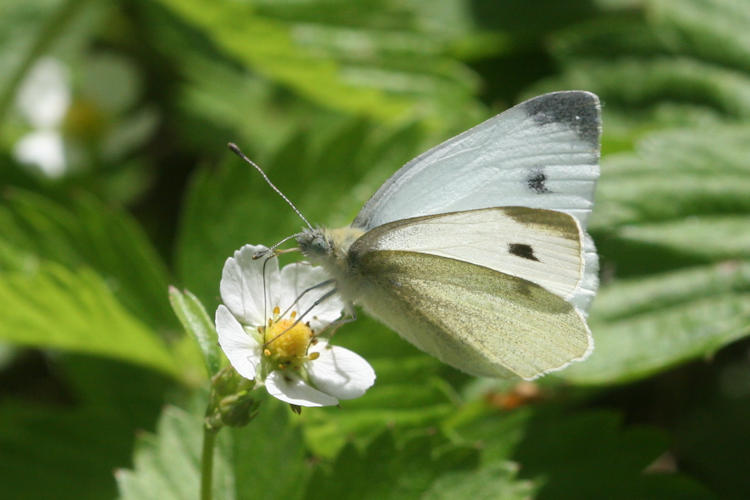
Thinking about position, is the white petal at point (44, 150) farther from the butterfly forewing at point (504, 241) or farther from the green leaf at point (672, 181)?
the green leaf at point (672, 181)

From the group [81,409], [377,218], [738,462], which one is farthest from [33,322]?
[738,462]

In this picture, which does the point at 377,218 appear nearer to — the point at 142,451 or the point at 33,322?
the point at 142,451

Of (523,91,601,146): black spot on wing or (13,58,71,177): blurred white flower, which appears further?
(13,58,71,177): blurred white flower

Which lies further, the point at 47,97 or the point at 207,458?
the point at 47,97

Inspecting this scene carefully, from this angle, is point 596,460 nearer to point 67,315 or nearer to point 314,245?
point 314,245

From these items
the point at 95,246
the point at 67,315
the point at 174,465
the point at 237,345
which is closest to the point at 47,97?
the point at 95,246

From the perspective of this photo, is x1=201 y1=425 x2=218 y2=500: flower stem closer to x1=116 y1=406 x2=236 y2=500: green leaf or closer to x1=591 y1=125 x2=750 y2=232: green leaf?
x1=116 y1=406 x2=236 y2=500: green leaf

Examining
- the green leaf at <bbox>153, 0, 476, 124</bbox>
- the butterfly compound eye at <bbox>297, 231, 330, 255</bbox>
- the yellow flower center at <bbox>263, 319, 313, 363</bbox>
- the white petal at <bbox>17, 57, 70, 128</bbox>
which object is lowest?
the yellow flower center at <bbox>263, 319, 313, 363</bbox>

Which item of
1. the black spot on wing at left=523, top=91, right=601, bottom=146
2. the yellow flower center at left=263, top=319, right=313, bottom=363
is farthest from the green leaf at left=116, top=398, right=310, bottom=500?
the black spot on wing at left=523, top=91, right=601, bottom=146
